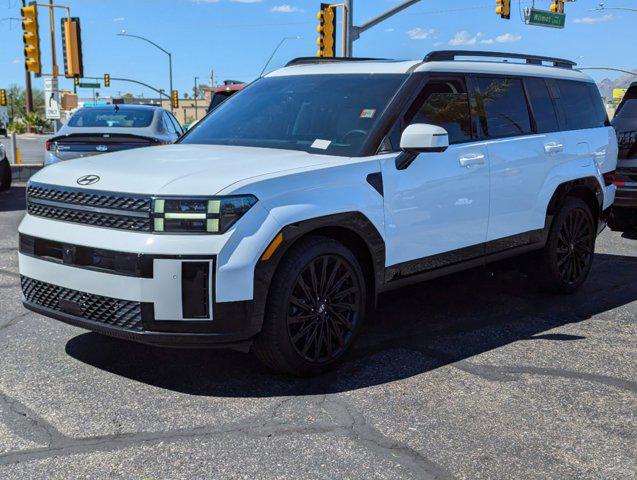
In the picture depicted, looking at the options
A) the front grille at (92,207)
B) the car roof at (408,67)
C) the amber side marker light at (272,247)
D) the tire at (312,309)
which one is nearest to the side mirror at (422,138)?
the car roof at (408,67)

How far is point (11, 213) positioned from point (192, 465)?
923 cm

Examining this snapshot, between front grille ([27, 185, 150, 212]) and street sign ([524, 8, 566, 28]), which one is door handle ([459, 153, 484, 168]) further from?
street sign ([524, 8, 566, 28])

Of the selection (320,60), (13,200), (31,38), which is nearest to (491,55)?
(320,60)

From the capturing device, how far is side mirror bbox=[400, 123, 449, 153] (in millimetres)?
4484

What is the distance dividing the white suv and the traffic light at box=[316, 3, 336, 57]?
53.4 ft

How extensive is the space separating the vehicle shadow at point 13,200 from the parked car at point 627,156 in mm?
8993

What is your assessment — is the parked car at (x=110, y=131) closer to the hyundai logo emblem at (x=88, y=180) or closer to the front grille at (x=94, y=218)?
the front grille at (x=94, y=218)

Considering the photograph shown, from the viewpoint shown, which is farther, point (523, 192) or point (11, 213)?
point (11, 213)

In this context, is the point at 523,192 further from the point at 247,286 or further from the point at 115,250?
the point at 115,250

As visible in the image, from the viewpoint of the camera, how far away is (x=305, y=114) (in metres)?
5.11

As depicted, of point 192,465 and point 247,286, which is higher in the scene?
point 247,286

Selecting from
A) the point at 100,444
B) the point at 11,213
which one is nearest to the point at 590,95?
the point at 100,444

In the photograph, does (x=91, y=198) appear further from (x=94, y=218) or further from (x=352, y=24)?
(x=352, y=24)

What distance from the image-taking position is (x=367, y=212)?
4.44 meters
